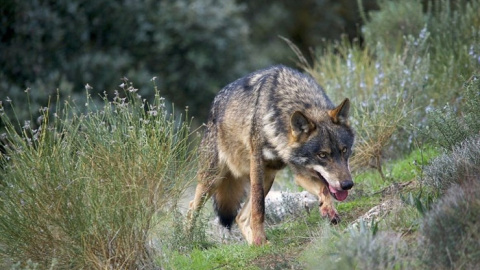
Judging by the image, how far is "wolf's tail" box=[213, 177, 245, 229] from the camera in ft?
27.8

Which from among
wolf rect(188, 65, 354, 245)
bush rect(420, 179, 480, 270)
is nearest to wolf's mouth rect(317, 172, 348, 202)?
wolf rect(188, 65, 354, 245)

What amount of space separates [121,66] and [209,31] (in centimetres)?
215

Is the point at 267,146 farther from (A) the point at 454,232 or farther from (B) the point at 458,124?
(A) the point at 454,232

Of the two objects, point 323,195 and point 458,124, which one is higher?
point 458,124

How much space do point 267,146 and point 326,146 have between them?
67 cm

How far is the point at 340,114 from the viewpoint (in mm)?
7477

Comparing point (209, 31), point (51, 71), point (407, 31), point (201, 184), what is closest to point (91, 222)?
point (201, 184)

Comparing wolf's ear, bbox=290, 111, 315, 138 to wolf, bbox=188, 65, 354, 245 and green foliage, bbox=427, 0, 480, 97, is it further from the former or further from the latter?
green foliage, bbox=427, 0, 480, 97

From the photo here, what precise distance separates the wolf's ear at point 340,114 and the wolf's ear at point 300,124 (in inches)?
10.3

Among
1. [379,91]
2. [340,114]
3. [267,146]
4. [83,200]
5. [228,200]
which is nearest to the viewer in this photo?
[83,200]

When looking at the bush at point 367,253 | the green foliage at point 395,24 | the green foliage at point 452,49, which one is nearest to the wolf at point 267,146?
the bush at point 367,253

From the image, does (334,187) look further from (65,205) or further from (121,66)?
(121,66)

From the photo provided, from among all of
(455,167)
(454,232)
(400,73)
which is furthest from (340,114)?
(400,73)

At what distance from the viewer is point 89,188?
20.7ft
